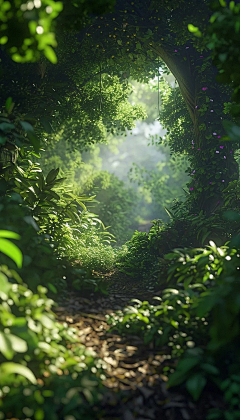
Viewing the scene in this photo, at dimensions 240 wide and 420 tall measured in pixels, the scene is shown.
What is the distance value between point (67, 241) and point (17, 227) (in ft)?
4.56

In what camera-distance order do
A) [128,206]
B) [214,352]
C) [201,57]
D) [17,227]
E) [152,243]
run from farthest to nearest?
[128,206] < [201,57] < [152,243] < [17,227] < [214,352]

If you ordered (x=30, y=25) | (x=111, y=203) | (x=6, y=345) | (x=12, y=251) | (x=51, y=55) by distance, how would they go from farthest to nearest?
(x=111, y=203)
(x=30, y=25)
(x=51, y=55)
(x=12, y=251)
(x=6, y=345)

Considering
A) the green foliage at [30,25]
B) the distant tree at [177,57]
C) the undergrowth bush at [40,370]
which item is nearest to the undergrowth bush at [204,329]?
the undergrowth bush at [40,370]

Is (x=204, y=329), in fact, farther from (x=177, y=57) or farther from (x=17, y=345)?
(x=177, y=57)

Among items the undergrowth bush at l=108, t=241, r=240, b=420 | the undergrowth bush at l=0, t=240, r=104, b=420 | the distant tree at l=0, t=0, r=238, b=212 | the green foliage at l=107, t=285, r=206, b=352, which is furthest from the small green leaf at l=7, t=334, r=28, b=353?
the distant tree at l=0, t=0, r=238, b=212

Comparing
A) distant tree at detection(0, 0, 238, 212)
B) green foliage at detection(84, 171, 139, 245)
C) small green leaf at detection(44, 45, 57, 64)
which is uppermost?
green foliage at detection(84, 171, 139, 245)

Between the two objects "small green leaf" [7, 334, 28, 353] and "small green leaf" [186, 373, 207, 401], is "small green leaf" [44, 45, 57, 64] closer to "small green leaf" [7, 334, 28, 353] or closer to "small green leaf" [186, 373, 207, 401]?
"small green leaf" [7, 334, 28, 353]

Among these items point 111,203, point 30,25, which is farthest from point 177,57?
point 111,203

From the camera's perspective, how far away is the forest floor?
215 cm

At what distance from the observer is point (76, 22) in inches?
128

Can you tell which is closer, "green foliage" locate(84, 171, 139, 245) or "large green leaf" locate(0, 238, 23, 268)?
"large green leaf" locate(0, 238, 23, 268)

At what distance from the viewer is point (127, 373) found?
2.51m

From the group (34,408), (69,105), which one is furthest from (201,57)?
(34,408)

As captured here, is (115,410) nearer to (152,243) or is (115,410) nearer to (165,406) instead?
(165,406)
